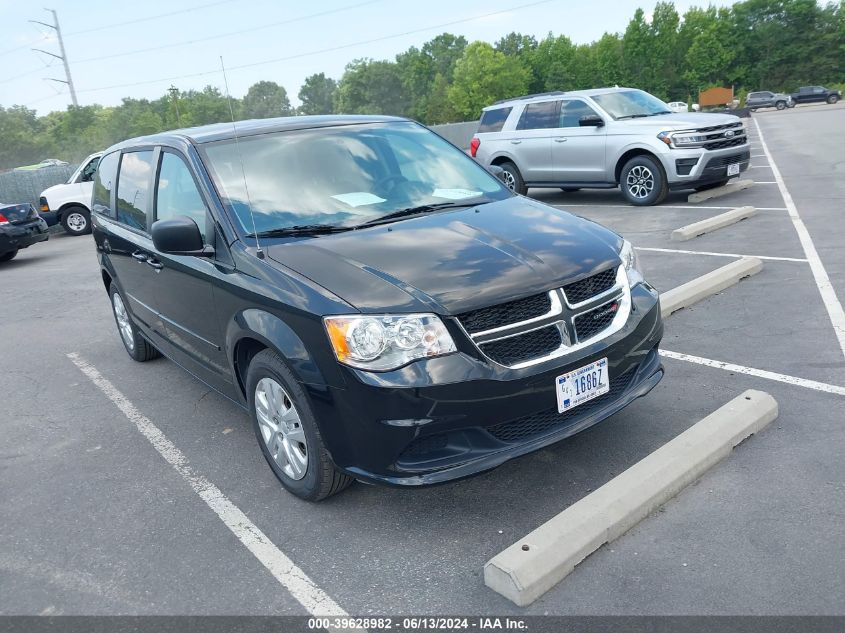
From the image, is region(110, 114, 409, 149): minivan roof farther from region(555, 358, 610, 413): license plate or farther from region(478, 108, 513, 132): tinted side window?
region(478, 108, 513, 132): tinted side window

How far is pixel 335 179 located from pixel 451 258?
1.15m

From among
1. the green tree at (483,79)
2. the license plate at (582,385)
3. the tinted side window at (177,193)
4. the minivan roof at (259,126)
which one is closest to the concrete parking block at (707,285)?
the license plate at (582,385)

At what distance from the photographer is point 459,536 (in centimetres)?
327

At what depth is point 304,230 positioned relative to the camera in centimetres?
381

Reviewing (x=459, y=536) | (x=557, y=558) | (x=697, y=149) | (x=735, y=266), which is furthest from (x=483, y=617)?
(x=697, y=149)

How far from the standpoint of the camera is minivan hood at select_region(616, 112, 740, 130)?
436 inches

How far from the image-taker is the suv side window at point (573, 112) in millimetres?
12242

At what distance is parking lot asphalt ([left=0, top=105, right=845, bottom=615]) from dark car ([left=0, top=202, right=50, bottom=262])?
903 cm

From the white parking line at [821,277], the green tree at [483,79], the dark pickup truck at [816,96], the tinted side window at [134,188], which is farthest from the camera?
the green tree at [483,79]

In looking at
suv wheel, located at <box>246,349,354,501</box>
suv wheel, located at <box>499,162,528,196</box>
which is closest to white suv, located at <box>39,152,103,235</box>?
suv wheel, located at <box>499,162,528,196</box>

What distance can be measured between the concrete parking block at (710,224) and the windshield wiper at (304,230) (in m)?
6.16

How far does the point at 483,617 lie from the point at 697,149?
995 centimetres

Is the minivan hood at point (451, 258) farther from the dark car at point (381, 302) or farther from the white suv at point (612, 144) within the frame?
the white suv at point (612, 144)

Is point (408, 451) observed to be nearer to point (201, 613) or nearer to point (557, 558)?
point (557, 558)
